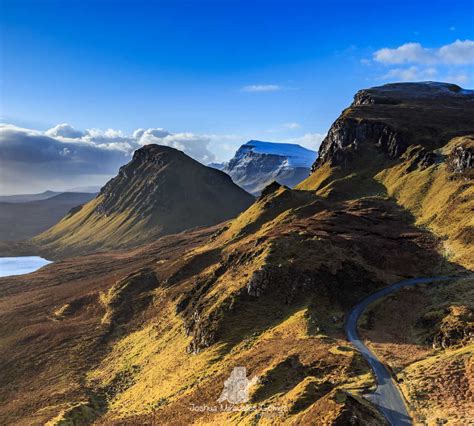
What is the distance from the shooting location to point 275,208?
4638 inches

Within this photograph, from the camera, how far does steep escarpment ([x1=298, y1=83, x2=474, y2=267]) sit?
87.4m

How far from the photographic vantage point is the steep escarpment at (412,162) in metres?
87.4

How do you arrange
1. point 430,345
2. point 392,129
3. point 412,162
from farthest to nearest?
point 392,129
point 412,162
point 430,345

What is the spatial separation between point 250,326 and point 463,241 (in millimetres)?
44784

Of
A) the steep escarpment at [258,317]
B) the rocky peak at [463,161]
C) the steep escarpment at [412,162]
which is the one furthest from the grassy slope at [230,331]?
the rocky peak at [463,161]

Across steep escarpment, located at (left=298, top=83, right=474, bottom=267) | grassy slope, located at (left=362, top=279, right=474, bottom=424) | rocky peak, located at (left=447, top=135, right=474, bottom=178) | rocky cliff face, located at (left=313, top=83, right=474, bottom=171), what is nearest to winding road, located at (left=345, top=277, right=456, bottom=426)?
grassy slope, located at (left=362, top=279, right=474, bottom=424)

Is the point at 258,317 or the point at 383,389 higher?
the point at 383,389

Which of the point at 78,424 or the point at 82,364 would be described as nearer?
the point at 78,424

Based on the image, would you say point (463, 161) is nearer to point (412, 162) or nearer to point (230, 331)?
point (412, 162)

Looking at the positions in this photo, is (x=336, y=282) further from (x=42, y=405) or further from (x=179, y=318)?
(x=42, y=405)

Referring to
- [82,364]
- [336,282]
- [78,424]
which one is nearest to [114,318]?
[82,364]

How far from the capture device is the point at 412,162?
128 meters

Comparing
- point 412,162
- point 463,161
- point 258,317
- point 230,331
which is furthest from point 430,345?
point 412,162

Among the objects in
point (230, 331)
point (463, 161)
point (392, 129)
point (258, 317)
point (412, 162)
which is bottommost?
point (230, 331)
